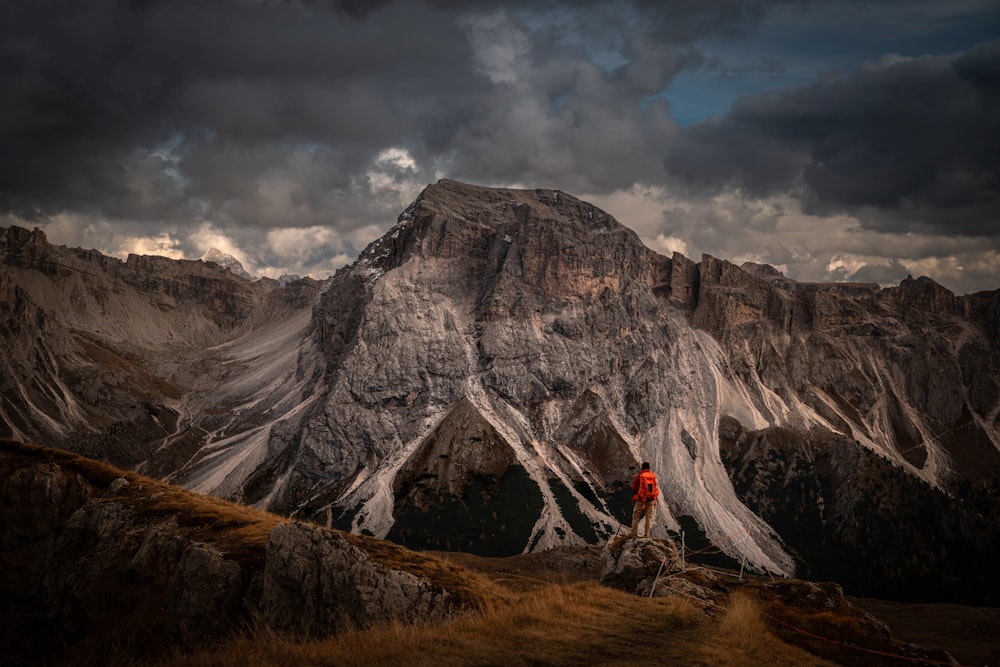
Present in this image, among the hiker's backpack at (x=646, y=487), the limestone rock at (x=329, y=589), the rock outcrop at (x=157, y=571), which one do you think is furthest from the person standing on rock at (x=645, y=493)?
the limestone rock at (x=329, y=589)

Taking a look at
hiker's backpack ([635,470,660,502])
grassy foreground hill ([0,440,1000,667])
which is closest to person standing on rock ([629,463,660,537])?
hiker's backpack ([635,470,660,502])

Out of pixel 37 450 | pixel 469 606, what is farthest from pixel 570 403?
pixel 469 606

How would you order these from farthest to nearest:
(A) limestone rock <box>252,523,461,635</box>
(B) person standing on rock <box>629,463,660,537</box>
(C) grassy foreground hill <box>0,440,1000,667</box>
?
(B) person standing on rock <box>629,463,660,537</box> → (A) limestone rock <box>252,523,461,635</box> → (C) grassy foreground hill <box>0,440,1000,667</box>

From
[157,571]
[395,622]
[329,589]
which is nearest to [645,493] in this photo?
[329,589]

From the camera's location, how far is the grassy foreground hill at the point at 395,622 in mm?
13742

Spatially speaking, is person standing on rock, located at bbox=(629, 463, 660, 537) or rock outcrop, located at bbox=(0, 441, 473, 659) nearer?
rock outcrop, located at bbox=(0, 441, 473, 659)

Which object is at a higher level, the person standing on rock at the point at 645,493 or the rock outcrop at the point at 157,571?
the person standing on rock at the point at 645,493

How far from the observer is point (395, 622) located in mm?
15523

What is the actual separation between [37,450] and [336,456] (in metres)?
149

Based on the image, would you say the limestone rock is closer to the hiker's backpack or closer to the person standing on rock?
the person standing on rock

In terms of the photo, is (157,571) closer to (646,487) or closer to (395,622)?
(395,622)

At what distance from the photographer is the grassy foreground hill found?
13742 mm

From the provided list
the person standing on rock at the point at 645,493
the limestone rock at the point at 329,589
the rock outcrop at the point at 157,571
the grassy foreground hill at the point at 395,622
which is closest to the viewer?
the grassy foreground hill at the point at 395,622

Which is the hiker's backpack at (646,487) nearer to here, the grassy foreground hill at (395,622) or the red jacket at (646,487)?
the red jacket at (646,487)
